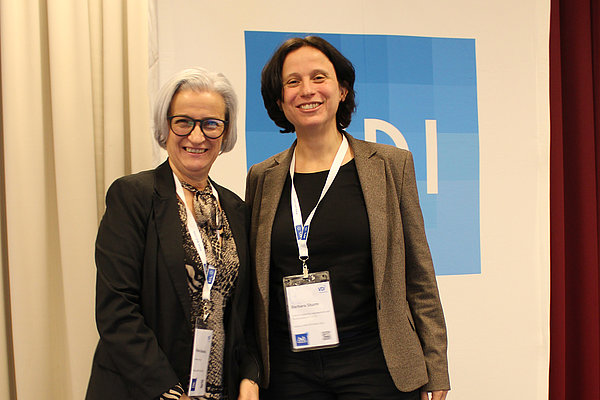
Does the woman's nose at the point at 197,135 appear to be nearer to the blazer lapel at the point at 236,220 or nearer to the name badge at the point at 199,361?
the blazer lapel at the point at 236,220

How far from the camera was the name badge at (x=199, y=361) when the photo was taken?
4.73 feet

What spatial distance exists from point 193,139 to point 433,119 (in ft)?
5.55

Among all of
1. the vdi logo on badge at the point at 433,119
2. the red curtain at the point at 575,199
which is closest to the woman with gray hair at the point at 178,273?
the vdi logo on badge at the point at 433,119

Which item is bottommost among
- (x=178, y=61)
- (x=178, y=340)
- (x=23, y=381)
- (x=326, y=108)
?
(x=23, y=381)

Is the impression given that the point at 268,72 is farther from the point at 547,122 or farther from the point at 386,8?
the point at 547,122

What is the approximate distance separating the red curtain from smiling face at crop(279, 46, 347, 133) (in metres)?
1.91

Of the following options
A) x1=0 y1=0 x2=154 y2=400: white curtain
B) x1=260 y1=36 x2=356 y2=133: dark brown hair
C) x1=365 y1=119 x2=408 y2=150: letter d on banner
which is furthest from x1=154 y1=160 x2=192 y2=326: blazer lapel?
x1=365 y1=119 x2=408 y2=150: letter d on banner

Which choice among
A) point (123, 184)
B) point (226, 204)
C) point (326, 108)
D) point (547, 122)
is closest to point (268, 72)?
point (326, 108)

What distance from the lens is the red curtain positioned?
3033mm

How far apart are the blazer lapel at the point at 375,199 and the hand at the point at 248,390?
0.48 meters

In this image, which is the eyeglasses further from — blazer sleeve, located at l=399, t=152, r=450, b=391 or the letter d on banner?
the letter d on banner

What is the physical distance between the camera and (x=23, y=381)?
219 cm

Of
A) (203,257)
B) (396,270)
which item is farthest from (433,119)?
(203,257)

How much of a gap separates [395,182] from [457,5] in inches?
64.0
